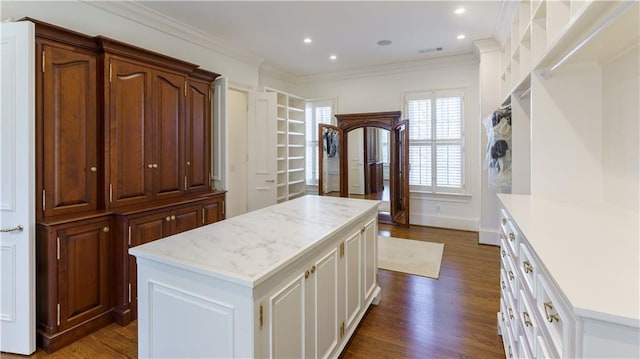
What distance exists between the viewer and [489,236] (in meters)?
4.77

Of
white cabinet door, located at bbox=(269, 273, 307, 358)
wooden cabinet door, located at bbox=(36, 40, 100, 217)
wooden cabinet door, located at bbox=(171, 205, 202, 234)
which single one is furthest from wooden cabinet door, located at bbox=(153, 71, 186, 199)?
white cabinet door, located at bbox=(269, 273, 307, 358)

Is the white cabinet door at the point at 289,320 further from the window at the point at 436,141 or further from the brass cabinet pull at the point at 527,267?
the window at the point at 436,141

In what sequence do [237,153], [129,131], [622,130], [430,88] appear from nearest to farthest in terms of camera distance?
[622,130] < [129,131] < [237,153] < [430,88]

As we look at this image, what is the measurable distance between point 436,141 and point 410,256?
2.46 m

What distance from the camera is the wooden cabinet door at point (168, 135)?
3.13m

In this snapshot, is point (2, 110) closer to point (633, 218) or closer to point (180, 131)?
point (180, 131)

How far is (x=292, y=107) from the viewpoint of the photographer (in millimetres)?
6234

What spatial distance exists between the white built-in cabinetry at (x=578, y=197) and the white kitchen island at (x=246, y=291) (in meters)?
0.97

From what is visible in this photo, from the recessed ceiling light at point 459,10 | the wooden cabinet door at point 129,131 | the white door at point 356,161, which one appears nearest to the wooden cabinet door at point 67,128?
the wooden cabinet door at point 129,131

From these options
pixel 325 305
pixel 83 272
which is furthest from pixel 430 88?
pixel 83 272

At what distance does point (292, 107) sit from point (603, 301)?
230 inches

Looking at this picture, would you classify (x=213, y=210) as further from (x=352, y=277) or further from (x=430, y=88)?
(x=430, y=88)

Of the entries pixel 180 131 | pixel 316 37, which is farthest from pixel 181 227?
pixel 316 37

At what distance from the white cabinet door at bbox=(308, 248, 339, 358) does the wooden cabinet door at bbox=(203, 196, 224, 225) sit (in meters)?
2.03
